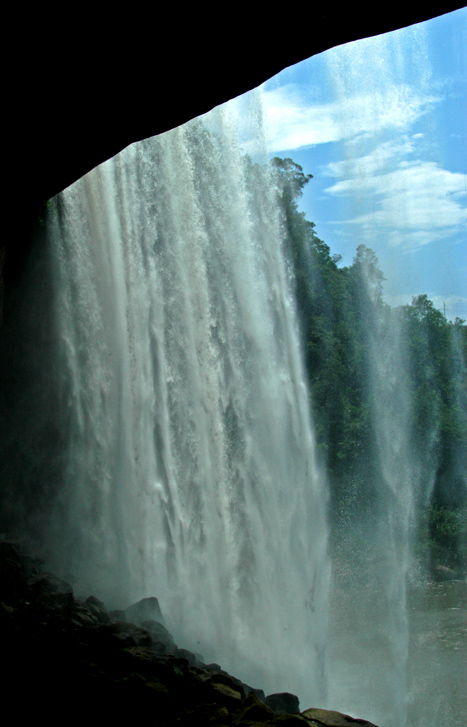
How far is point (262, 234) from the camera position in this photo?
15.6m

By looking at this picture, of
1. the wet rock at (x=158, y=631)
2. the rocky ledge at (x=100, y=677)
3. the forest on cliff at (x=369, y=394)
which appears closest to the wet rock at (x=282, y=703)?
the rocky ledge at (x=100, y=677)

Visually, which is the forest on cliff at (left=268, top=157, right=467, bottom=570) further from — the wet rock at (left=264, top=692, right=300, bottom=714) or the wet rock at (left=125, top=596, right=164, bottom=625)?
the wet rock at (left=264, top=692, right=300, bottom=714)

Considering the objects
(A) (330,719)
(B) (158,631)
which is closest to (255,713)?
(A) (330,719)

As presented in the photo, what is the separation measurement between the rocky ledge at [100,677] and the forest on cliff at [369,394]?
14036 mm

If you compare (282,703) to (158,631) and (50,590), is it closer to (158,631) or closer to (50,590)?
(158,631)

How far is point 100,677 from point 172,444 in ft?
→ 21.1

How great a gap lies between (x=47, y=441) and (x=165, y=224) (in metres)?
4.47

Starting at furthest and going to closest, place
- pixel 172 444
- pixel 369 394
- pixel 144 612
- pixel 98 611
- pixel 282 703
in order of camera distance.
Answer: pixel 369 394
pixel 172 444
pixel 144 612
pixel 98 611
pixel 282 703

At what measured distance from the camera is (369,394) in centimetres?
2098

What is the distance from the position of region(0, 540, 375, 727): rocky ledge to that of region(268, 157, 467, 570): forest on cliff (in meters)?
14.0

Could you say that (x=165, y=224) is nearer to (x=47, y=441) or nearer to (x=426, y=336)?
(x=47, y=441)

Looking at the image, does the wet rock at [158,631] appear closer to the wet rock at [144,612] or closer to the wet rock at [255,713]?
the wet rock at [144,612]

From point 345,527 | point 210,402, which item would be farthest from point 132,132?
point 345,527

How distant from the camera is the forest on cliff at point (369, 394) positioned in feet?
68.1
